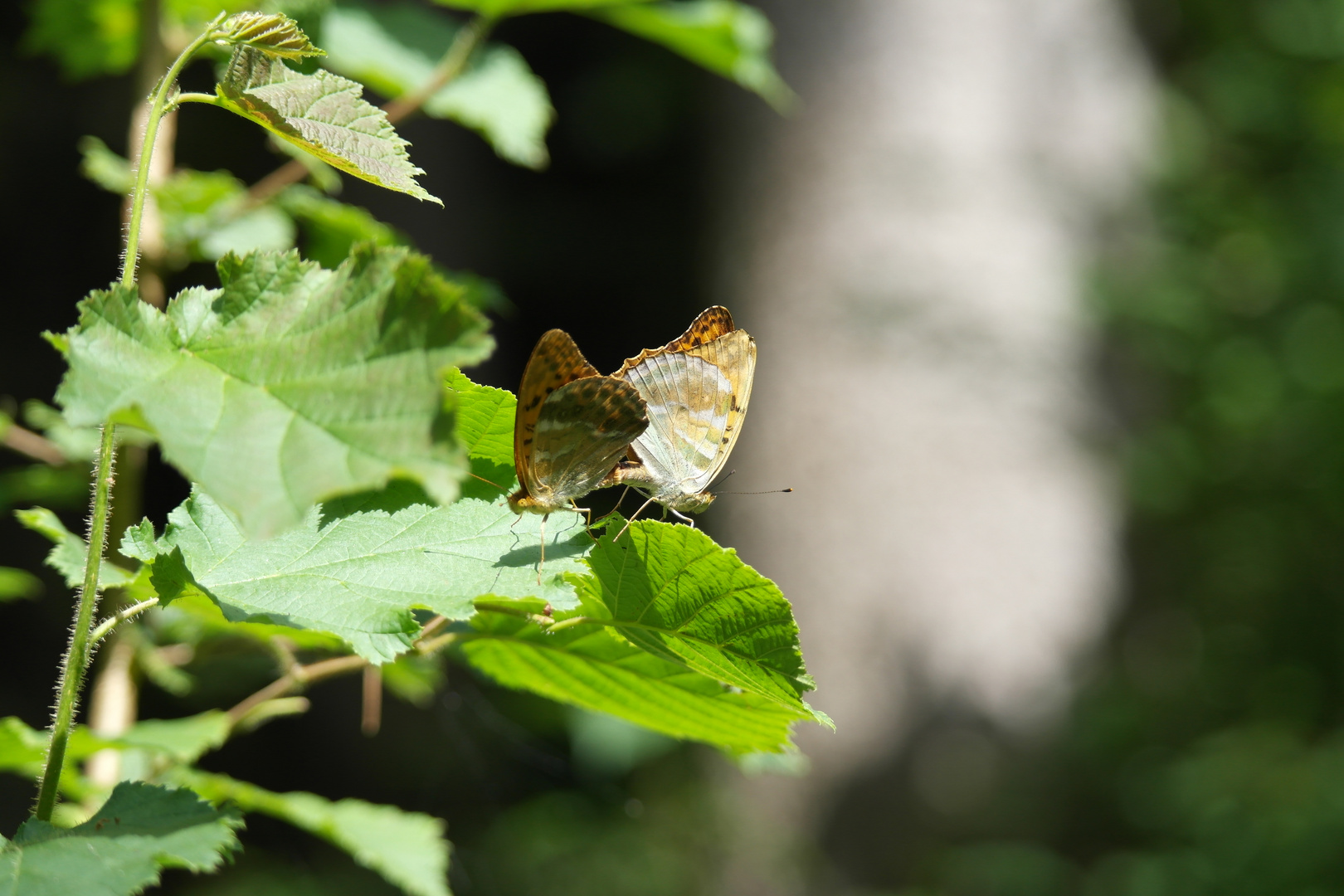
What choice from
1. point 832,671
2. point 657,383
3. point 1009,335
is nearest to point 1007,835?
point 832,671

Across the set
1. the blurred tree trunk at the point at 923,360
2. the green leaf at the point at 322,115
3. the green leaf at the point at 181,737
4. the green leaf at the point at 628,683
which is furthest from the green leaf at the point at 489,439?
the blurred tree trunk at the point at 923,360

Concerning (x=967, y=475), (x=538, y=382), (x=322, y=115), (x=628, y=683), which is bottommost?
(x=967, y=475)

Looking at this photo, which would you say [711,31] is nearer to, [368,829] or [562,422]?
[562,422]

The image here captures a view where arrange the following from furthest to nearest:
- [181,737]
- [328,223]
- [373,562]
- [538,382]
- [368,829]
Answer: [328,223]
[368,829]
[181,737]
[538,382]
[373,562]

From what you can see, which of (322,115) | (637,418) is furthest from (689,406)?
(322,115)

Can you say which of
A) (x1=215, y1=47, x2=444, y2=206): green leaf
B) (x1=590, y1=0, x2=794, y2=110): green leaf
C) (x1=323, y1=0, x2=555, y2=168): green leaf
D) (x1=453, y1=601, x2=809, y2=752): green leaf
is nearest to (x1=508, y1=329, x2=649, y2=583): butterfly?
(x1=453, y1=601, x2=809, y2=752): green leaf

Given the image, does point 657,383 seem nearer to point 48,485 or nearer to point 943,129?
point 48,485

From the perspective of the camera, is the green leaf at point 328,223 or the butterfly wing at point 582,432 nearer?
the butterfly wing at point 582,432

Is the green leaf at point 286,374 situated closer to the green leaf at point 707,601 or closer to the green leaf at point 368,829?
the green leaf at point 707,601
